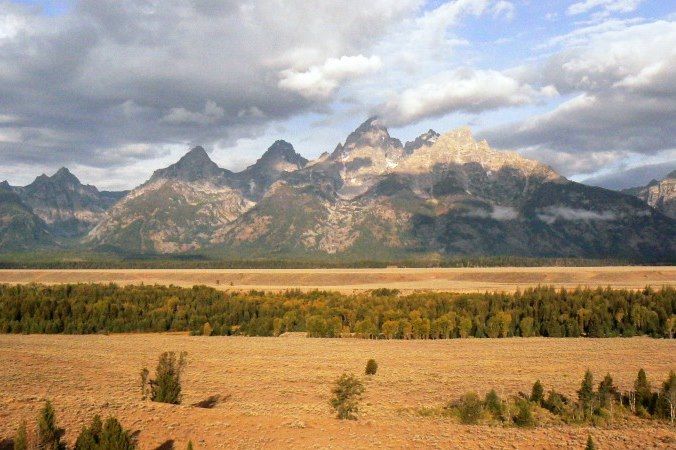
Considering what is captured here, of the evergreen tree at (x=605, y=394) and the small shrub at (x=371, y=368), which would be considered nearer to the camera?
the evergreen tree at (x=605, y=394)

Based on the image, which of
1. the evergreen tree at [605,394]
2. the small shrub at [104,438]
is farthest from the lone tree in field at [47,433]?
the evergreen tree at [605,394]

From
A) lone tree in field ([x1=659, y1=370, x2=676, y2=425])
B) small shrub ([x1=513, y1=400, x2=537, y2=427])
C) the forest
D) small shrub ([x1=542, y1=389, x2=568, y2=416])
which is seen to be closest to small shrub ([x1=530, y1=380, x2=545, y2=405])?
small shrub ([x1=542, y1=389, x2=568, y2=416])

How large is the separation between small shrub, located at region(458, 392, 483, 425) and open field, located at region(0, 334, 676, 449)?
3.38 ft

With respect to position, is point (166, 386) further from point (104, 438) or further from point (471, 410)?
point (471, 410)

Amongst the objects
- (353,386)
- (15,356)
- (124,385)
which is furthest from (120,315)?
(353,386)

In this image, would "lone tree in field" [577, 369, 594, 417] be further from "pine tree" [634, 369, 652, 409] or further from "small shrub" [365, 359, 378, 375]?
"small shrub" [365, 359, 378, 375]

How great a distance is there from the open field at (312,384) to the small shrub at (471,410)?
1.03m

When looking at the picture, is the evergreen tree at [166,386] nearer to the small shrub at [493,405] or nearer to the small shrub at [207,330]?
the small shrub at [493,405]

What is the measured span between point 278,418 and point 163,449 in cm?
760

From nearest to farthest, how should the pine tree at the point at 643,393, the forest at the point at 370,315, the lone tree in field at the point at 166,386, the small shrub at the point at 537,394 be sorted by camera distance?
the lone tree in field at the point at 166,386, the pine tree at the point at 643,393, the small shrub at the point at 537,394, the forest at the point at 370,315

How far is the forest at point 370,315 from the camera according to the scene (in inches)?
4080

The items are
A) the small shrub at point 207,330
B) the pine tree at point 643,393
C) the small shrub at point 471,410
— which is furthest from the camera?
the small shrub at point 207,330

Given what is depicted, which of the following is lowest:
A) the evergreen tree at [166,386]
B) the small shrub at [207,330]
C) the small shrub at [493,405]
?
the small shrub at [207,330]

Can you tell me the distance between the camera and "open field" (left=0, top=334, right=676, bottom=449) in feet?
110
